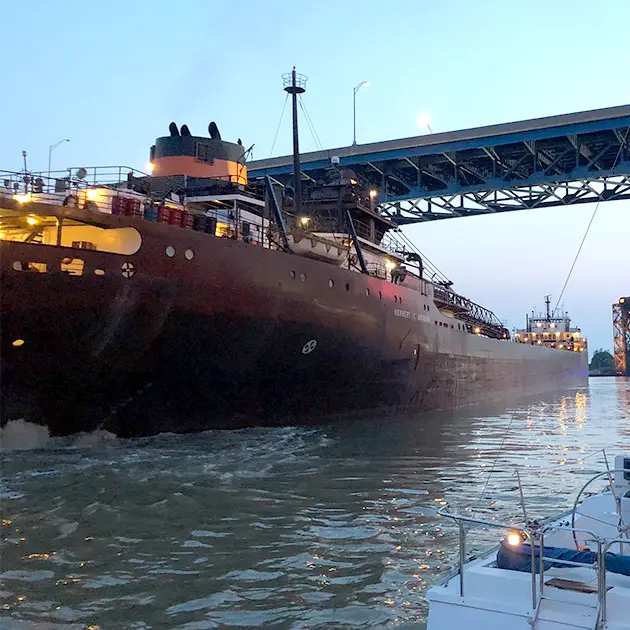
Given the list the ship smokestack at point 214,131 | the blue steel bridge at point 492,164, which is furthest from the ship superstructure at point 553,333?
the ship smokestack at point 214,131

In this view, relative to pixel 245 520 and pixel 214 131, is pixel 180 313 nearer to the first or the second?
pixel 245 520

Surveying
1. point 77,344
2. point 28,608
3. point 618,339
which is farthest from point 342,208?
point 618,339

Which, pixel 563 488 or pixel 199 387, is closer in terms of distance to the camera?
pixel 563 488

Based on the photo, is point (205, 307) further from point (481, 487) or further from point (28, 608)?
point (28, 608)

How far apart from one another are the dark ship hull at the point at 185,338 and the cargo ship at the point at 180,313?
0.04 metres

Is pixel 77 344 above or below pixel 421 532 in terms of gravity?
above

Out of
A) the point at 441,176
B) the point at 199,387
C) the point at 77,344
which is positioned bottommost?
the point at 199,387

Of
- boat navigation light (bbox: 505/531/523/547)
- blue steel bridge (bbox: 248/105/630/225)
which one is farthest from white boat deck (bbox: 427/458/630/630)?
blue steel bridge (bbox: 248/105/630/225)

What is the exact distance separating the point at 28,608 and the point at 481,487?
8.41m

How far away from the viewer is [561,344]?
3017 inches

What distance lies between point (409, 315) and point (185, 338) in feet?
38.8

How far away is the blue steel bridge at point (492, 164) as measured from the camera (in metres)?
39.5

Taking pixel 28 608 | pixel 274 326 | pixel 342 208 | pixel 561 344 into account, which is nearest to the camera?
pixel 28 608

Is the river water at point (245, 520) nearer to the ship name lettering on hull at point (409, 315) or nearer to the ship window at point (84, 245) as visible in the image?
the ship window at point (84, 245)
